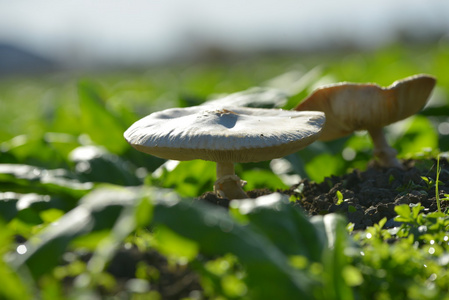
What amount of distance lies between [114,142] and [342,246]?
2675mm

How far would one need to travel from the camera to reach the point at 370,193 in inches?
97.2

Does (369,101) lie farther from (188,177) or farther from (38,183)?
(38,183)

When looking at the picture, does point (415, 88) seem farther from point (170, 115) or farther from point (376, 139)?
point (170, 115)

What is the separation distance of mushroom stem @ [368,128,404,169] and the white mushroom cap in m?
0.76

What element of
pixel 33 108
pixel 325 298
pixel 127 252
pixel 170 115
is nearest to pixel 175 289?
pixel 127 252

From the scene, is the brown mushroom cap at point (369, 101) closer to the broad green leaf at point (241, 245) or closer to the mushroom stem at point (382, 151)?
the mushroom stem at point (382, 151)

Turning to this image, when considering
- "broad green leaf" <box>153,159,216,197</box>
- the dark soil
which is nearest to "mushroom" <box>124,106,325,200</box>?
the dark soil

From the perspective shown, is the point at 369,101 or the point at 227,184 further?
the point at 369,101

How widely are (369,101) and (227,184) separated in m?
0.85

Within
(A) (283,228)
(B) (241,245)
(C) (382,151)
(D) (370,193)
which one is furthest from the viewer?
(C) (382,151)

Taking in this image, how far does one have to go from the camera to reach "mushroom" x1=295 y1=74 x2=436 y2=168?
2639mm

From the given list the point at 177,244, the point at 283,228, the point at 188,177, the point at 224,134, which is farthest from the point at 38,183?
the point at 283,228

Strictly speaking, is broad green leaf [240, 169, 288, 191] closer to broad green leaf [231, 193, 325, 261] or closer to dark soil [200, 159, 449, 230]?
dark soil [200, 159, 449, 230]

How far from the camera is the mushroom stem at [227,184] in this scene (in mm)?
2445
